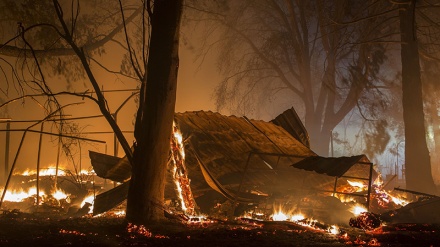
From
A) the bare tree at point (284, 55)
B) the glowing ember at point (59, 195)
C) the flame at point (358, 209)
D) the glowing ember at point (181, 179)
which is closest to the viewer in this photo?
the glowing ember at point (181, 179)

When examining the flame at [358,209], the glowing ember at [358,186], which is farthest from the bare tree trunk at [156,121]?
the glowing ember at [358,186]

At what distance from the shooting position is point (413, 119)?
1641 cm

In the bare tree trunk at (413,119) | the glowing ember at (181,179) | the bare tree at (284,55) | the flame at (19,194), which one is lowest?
the flame at (19,194)

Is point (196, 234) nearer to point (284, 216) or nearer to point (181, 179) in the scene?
point (181, 179)

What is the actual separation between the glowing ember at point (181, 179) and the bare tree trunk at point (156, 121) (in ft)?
5.43

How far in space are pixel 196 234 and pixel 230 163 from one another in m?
4.08

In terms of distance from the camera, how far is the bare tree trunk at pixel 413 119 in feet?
52.6

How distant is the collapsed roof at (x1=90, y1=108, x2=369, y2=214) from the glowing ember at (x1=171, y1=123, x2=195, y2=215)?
375 mm

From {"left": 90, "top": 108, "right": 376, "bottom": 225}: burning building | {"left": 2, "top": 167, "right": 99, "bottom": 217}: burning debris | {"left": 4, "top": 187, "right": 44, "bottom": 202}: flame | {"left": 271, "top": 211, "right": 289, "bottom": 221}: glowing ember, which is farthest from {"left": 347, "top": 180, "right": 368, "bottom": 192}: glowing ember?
{"left": 4, "top": 187, "right": 44, "bottom": 202}: flame

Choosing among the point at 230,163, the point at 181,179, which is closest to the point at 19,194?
the point at 181,179

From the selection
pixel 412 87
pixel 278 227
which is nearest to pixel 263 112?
pixel 412 87

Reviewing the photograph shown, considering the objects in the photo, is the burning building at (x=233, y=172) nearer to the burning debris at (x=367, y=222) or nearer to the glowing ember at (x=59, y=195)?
the burning debris at (x=367, y=222)

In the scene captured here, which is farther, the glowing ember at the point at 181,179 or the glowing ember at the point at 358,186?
the glowing ember at the point at 358,186

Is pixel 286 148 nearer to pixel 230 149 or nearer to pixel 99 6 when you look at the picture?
pixel 230 149
